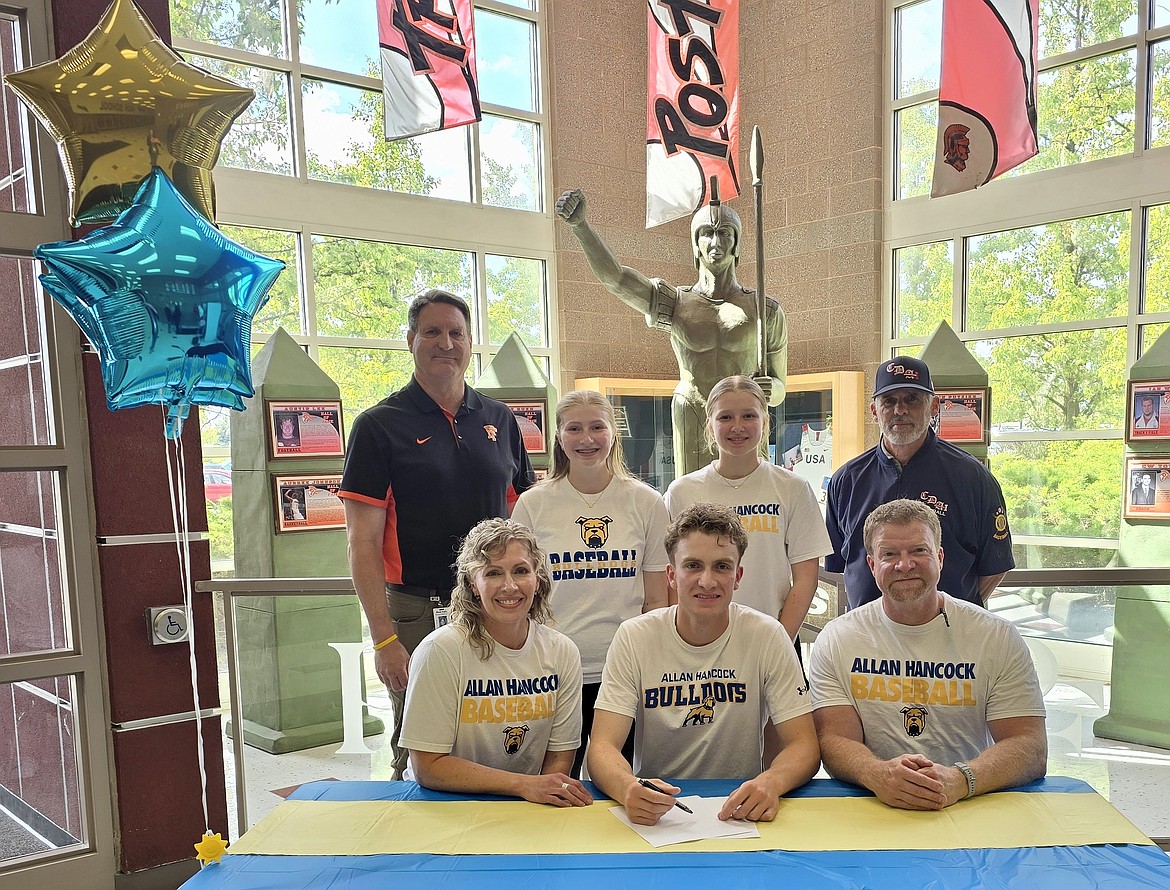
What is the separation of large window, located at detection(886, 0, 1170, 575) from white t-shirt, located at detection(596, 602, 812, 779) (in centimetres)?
564

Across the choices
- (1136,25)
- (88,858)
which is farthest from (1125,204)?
(88,858)

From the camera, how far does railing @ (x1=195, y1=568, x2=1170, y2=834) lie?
8.40ft

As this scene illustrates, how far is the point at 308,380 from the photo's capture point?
438 cm

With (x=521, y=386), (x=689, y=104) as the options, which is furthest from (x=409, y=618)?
(x=689, y=104)

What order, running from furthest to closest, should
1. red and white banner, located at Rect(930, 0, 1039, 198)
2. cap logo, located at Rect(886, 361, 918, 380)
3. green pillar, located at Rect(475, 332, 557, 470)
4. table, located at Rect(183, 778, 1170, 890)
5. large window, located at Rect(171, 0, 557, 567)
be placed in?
large window, located at Rect(171, 0, 557, 567) → red and white banner, located at Rect(930, 0, 1039, 198) → green pillar, located at Rect(475, 332, 557, 470) → cap logo, located at Rect(886, 361, 918, 380) → table, located at Rect(183, 778, 1170, 890)

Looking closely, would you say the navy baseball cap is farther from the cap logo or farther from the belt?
the belt

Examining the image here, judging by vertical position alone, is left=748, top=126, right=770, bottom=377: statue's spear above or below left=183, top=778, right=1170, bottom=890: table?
above

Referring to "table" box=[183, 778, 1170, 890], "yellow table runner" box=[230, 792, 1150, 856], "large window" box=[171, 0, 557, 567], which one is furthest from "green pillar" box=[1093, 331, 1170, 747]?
"large window" box=[171, 0, 557, 567]

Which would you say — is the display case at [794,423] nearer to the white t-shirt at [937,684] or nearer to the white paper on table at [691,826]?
the white t-shirt at [937,684]

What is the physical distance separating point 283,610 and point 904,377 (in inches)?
87.7

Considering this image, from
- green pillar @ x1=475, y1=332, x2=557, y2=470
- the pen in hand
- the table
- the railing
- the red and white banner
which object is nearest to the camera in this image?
the table

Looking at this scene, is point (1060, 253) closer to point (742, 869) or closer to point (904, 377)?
point (904, 377)

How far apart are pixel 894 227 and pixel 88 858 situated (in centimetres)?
696

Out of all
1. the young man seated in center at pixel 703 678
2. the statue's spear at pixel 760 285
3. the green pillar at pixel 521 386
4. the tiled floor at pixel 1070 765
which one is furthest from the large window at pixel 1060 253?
the young man seated in center at pixel 703 678
